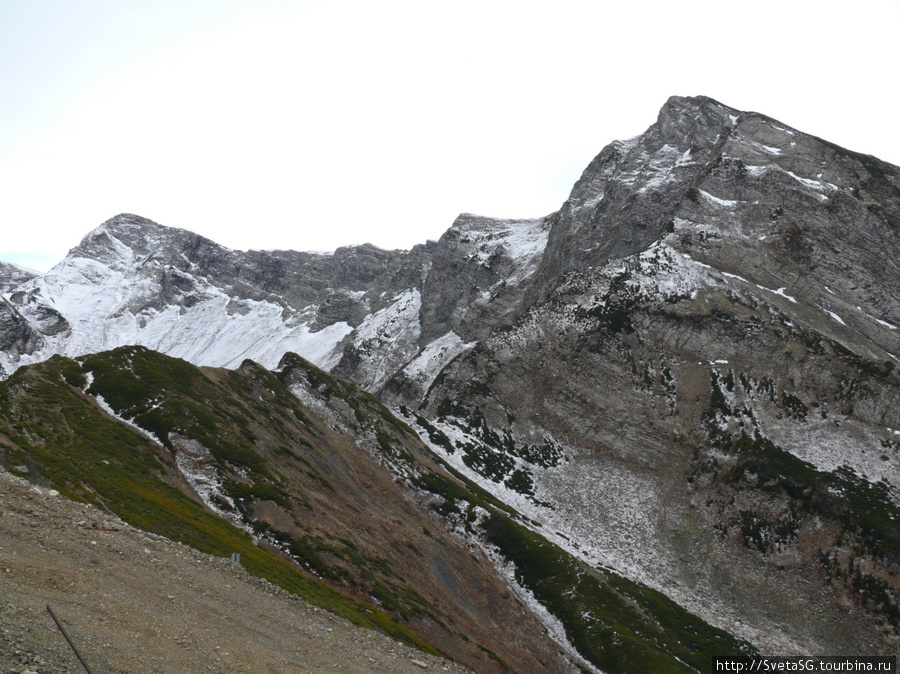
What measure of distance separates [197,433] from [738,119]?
470 feet

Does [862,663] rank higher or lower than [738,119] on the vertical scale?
lower

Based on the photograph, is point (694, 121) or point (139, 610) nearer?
point (139, 610)

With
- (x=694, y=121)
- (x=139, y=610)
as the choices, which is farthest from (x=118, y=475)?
(x=694, y=121)

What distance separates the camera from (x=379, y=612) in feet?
94.5

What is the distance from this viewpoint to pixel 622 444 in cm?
7844

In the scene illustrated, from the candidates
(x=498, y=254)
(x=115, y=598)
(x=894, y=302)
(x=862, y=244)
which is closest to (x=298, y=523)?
(x=115, y=598)

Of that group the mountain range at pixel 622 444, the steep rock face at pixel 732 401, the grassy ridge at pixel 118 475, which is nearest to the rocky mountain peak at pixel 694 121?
the mountain range at pixel 622 444

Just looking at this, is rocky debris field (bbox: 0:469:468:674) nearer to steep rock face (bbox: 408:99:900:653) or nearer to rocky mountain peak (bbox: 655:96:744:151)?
steep rock face (bbox: 408:99:900:653)

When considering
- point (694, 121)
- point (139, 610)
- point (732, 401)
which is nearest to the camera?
point (139, 610)

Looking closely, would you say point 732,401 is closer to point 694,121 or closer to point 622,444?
point 622,444

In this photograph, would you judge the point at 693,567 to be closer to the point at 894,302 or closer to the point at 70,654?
the point at 70,654

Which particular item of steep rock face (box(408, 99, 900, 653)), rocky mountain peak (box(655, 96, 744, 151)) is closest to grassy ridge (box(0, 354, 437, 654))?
steep rock face (box(408, 99, 900, 653))

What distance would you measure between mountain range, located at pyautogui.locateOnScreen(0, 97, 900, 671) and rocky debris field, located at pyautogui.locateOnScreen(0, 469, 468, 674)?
4886mm

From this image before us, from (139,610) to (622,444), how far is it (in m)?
71.0
